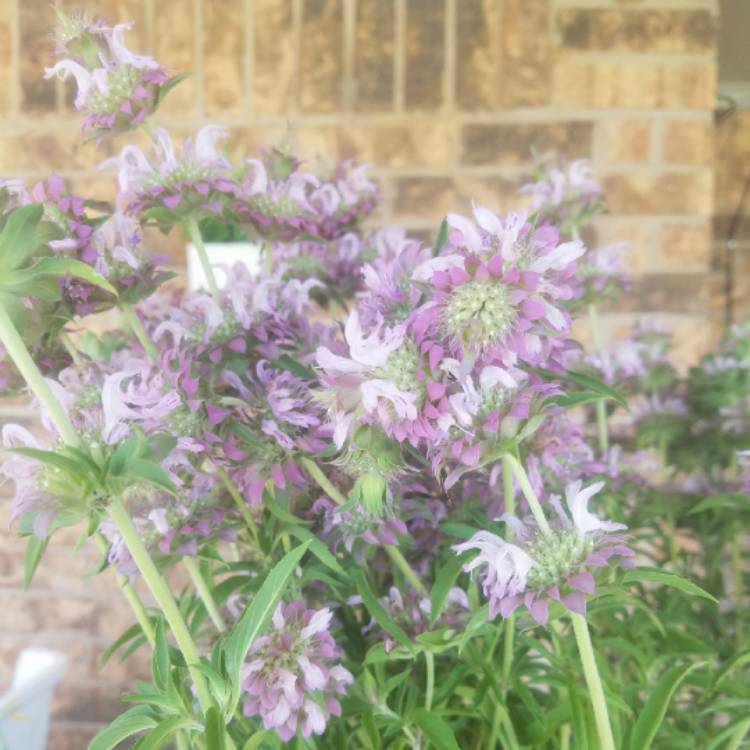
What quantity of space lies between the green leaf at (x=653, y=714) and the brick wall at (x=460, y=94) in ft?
3.23

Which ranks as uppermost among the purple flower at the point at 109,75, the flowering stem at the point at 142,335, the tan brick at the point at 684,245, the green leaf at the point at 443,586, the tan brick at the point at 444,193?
the purple flower at the point at 109,75

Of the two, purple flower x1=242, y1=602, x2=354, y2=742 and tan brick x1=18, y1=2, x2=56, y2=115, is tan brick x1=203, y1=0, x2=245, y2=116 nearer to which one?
tan brick x1=18, y1=2, x2=56, y2=115

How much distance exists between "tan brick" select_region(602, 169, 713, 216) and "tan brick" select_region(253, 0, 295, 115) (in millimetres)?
519

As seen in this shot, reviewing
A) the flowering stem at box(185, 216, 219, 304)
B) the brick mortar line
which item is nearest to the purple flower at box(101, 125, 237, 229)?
the flowering stem at box(185, 216, 219, 304)

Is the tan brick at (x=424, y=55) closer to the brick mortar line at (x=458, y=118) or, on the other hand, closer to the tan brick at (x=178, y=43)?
the brick mortar line at (x=458, y=118)

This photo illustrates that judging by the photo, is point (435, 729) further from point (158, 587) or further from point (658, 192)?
point (658, 192)

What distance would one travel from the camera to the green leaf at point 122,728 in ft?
1.24

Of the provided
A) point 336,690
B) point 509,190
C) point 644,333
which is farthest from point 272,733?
point 509,190

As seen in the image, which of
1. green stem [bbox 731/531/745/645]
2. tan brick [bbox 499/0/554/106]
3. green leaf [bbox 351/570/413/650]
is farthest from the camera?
tan brick [bbox 499/0/554/106]

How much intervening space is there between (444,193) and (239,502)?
95 centimetres

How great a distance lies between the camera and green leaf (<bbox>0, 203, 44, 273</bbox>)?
36 centimetres

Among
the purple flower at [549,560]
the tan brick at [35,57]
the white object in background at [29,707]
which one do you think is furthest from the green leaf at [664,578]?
the tan brick at [35,57]

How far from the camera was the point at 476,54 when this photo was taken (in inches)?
50.8

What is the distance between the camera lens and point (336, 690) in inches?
18.3
